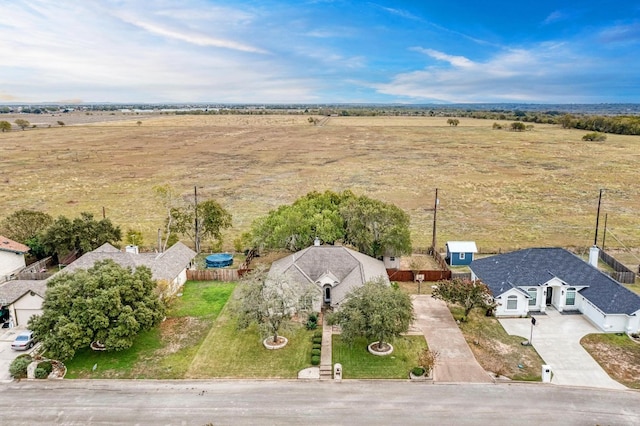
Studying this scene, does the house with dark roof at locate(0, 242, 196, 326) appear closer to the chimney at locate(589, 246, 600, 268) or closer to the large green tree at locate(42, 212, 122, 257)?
the large green tree at locate(42, 212, 122, 257)

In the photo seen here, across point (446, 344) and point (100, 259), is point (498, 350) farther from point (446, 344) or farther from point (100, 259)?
point (100, 259)

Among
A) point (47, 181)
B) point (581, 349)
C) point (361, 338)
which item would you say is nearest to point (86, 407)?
point (361, 338)

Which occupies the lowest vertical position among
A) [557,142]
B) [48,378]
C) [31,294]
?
[48,378]

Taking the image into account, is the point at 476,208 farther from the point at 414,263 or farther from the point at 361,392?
the point at 361,392

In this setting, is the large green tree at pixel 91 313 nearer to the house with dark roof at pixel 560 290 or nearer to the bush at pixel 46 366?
the bush at pixel 46 366

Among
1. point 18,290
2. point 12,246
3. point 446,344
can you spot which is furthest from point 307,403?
point 12,246

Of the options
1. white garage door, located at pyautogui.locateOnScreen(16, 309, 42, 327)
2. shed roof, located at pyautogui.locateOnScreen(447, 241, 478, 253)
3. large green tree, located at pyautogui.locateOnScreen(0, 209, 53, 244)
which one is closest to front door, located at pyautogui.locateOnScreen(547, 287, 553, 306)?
shed roof, located at pyautogui.locateOnScreen(447, 241, 478, 253)

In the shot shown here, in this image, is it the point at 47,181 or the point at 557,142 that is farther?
the point at 557,142
